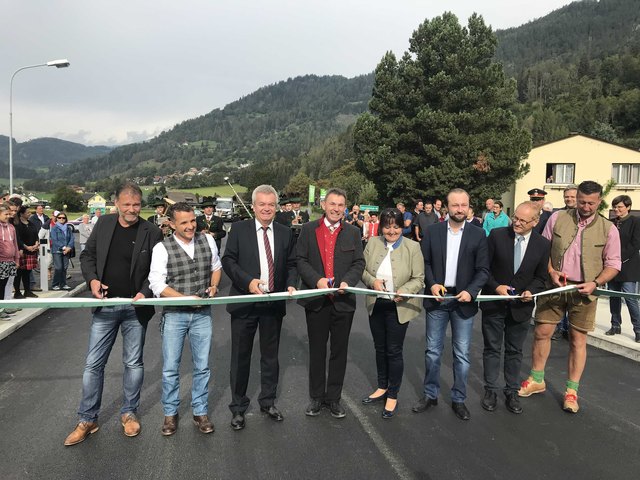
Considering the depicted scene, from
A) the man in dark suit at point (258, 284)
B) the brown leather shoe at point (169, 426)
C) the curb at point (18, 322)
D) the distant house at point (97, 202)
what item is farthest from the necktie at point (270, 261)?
the distant house at point (97, 202)

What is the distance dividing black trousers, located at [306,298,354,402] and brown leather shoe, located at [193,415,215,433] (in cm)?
102

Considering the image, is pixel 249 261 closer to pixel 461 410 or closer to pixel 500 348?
pixel 461 410

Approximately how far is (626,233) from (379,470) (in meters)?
5.78

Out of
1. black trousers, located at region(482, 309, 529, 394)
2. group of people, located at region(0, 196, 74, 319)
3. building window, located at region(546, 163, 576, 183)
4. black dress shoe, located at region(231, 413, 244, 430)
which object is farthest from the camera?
building window, located at region(546, 163, 576, 183)

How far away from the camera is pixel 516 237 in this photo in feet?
14.9

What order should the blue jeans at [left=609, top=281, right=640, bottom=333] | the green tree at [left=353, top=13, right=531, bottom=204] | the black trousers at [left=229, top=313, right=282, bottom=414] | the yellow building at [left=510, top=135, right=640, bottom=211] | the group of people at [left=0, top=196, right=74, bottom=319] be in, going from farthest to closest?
the yellow building at [left=510, top=135, right=640, bottom=211] → the green tree at [left=353, top=13, right=531, bottom=204] → the group of people at [left=0, top=196, right=74, bottom=319] → the blue jeans at [left=609, top=281, right=640, bottom=333] → the black trousers at [left=229, top=313, right=282, bottom=414]

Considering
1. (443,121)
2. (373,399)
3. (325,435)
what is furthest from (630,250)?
(443,121)

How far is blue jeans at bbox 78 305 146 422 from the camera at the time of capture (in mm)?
3793

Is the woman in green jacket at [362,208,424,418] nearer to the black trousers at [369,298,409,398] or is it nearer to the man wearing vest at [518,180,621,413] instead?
the black trousers at [369,298,409,398]

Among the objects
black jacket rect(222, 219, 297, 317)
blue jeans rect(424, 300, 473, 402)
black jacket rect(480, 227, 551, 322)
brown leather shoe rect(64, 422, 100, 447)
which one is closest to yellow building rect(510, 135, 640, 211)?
black jacket rect(480, 227, 551, 322)

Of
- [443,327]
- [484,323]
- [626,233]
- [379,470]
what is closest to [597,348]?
[626,233]

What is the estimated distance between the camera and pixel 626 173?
37.0m

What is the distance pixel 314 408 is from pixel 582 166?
40.7m

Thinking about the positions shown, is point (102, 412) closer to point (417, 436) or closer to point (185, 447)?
point (185, 447)
